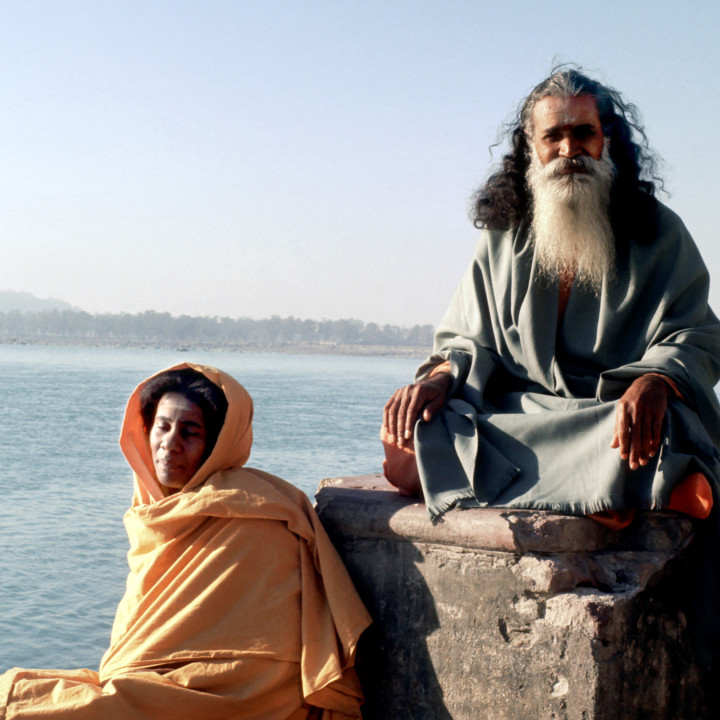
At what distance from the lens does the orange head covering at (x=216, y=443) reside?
287 centimetres

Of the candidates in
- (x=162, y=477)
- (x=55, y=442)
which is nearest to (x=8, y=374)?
(x=55, y=442)

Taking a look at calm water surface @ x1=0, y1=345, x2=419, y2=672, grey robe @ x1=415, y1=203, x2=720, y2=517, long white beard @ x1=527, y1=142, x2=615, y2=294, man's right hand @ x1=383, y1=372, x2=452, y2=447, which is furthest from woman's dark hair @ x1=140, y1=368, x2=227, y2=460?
calm water surface @ x1=0, y1=345, x2=419, y2=672

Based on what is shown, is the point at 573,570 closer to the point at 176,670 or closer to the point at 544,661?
the point at 544,661

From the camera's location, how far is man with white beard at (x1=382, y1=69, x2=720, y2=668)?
262 centimetres

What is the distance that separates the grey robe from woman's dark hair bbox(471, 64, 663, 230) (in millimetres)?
92

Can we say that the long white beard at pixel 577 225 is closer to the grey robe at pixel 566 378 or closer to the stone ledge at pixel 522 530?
the grey robe at pixel 566 378

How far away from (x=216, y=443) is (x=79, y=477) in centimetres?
1313

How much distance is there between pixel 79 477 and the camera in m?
15.2

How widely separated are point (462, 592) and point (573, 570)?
14.0 inches

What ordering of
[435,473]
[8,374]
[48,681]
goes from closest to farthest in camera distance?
1. [48,681]
2. [435,473]
3. [8,374]

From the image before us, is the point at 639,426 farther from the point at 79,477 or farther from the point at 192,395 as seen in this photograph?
the point at 79,477

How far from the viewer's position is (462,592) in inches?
107

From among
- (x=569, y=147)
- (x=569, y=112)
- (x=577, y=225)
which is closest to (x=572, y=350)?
(x=577, y=225)

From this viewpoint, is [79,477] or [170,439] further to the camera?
[79,477]
